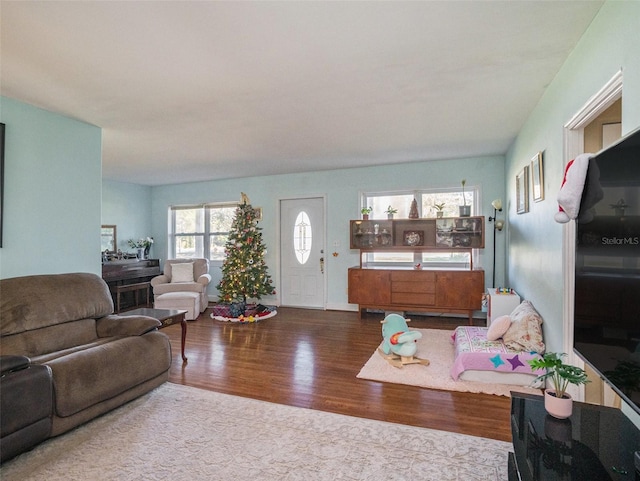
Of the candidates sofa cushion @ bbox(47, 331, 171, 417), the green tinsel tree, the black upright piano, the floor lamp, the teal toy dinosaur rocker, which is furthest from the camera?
the black upright piano

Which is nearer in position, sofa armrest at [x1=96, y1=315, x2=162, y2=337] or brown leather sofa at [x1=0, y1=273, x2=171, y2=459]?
brown leather sofa at [x1=0, y1=273, x2=171, y2=459]

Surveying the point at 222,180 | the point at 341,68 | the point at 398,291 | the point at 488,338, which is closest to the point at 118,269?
the point at 222,180

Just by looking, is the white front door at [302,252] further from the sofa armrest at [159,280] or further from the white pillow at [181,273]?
the sofa armrest at [159,280]

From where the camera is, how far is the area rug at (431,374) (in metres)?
2.86

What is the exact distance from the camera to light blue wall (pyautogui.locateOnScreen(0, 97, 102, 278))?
290 centimetres

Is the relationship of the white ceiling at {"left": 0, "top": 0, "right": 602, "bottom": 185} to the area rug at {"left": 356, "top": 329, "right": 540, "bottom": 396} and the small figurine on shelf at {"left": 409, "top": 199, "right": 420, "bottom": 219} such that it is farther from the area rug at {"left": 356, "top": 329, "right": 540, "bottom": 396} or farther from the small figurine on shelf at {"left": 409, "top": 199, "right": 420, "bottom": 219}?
the area rug at {"left": 356, "top": 329, "right": 540, "bottom": 396}

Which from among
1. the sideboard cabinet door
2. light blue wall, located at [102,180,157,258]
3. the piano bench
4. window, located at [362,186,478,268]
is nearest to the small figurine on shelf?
window, located at [362,186,478,268]

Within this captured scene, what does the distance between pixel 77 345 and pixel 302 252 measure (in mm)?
4061

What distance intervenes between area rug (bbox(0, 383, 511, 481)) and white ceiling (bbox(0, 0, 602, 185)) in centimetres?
249

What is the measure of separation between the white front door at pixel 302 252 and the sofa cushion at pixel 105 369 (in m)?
3.60

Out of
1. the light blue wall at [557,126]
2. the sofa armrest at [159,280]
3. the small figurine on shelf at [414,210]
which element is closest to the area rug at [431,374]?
the light blue wall at [557,126]

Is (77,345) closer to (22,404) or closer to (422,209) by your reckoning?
(22,404)

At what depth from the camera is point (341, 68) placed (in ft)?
8.01

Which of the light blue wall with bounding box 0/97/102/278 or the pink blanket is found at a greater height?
the light blue wall with bounding box 0/97/102/278
